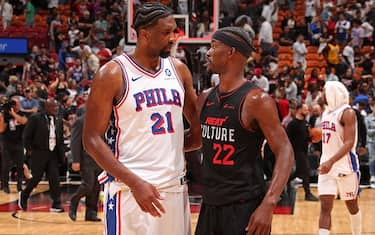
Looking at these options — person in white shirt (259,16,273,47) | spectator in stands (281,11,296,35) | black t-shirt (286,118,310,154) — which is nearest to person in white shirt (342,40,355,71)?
spectator in stands (281,11,296,35)

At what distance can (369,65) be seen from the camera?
19.6 metres

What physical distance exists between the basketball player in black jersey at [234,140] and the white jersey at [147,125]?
19cm

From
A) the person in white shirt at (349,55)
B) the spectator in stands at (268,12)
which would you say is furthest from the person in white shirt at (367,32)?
the spectator in stands at (268,12)

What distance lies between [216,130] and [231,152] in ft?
0.49

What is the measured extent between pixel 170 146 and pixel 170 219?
0.42 metres

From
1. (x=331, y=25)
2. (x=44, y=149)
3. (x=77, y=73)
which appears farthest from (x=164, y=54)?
(x=331, y=25)

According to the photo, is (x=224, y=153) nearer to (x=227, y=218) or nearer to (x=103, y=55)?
(x=227, y=218)

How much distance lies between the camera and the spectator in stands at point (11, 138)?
534 inches

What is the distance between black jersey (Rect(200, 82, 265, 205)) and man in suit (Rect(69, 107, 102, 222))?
618 centimetres

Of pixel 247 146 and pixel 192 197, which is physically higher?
pixel 247 146

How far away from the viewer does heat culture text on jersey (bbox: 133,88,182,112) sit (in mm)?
4066

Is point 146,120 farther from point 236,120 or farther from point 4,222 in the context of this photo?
point 4,222

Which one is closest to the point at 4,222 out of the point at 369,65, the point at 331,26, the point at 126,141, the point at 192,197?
the point at 192,197

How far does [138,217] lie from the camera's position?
4094 millimetres
